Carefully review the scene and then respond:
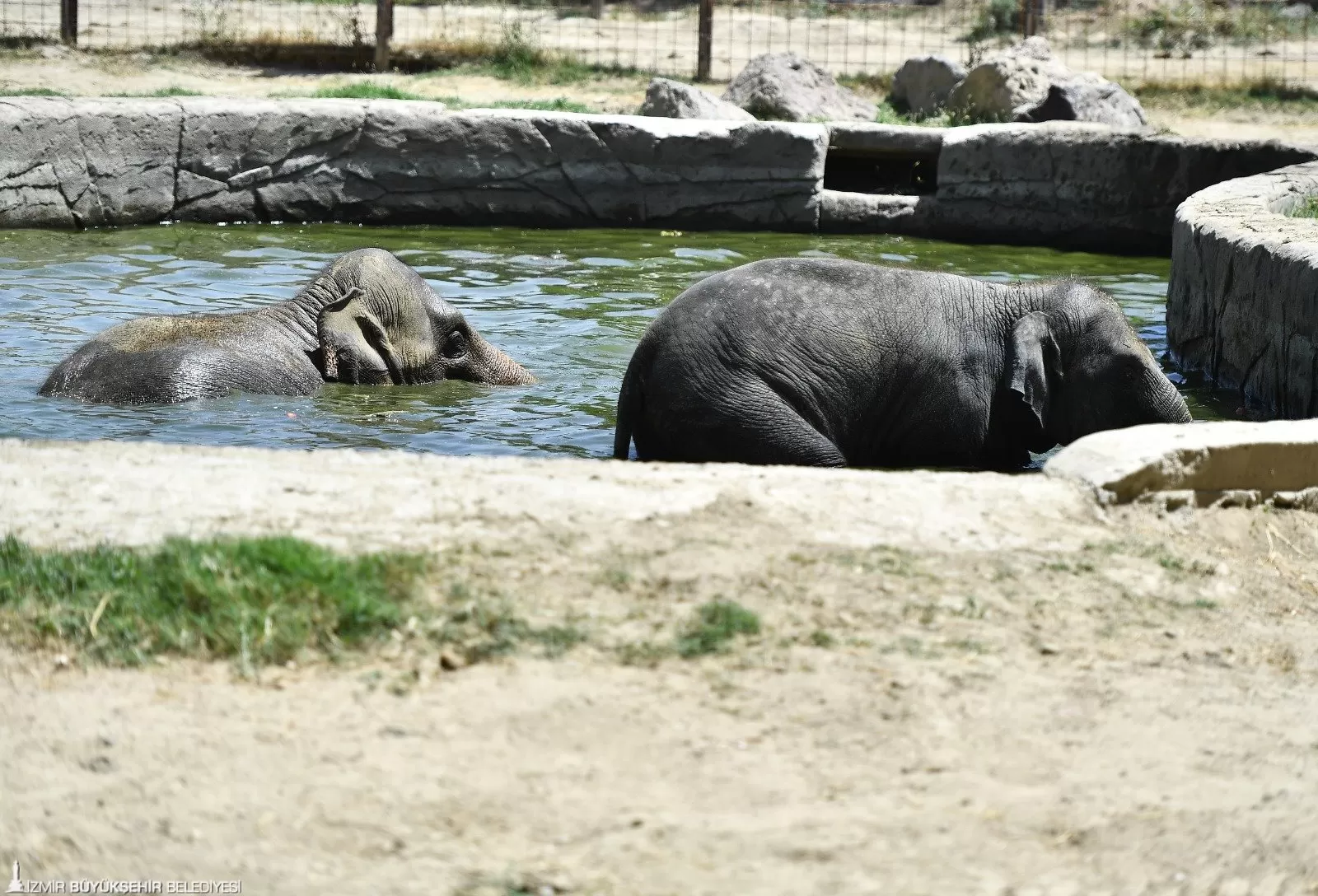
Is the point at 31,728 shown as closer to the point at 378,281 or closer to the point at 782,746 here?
the point at 782,746

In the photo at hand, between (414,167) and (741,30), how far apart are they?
485 inches

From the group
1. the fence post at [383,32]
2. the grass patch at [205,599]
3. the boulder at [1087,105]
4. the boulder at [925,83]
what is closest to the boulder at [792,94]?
the boulder at [925,83]

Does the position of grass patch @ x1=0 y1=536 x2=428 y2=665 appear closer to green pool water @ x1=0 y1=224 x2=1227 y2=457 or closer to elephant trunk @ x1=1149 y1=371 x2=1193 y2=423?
green pool water @ x1=0 y1=224 x2=1227 y2=457

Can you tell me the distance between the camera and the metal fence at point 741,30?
71.2ft

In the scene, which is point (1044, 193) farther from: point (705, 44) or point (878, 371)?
point (878, 371)

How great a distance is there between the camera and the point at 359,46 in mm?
21031

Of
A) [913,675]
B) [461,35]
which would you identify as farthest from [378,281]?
[461,35]

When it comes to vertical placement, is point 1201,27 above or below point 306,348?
above

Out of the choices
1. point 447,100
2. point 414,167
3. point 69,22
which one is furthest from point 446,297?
point 69,22

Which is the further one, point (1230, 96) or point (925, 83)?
point (1230, 96)

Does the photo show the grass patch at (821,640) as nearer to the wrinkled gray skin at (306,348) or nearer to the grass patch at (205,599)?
the grass patch at (205,599)

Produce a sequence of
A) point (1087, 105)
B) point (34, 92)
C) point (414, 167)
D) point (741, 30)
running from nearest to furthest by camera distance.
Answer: point (414, 167) < point (34, 92) < point (1087, 105) < point (741, 30)

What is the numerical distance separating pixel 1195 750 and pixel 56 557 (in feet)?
8.75

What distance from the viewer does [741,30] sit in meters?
25.4
